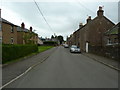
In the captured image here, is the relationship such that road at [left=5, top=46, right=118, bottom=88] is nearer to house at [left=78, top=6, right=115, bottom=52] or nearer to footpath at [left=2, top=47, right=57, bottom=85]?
footpath at [left=2, top=47, right=57, bottom=85]

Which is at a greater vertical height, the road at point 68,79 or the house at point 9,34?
the house at point 9,34

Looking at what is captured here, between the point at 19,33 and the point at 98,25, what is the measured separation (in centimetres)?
2477

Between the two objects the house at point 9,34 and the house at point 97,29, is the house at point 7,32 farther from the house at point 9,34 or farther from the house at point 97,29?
the house at point 97,29

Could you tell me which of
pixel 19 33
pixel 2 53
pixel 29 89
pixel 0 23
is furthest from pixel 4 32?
pixel 29 89

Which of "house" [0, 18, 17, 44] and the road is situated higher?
"house" [0, 18, 17, 44]

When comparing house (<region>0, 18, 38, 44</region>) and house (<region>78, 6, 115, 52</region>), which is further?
house (<region>78, 6, 115, 52</region>)

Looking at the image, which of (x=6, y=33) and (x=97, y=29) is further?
(x=97, y=29)

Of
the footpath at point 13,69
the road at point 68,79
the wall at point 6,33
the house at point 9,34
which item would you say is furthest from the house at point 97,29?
the road at point 68,79

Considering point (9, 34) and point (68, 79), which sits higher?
point (9, 34)

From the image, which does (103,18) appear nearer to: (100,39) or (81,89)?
(100,39)

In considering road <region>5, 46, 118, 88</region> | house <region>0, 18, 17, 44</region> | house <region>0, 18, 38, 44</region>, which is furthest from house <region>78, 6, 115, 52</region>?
road <region>5, 46, 118, 88</region>

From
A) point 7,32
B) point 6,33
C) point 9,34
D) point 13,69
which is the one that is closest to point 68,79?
point 13,69

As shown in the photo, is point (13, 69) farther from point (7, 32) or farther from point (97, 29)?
point (97, 29)

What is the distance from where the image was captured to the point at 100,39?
112ft
